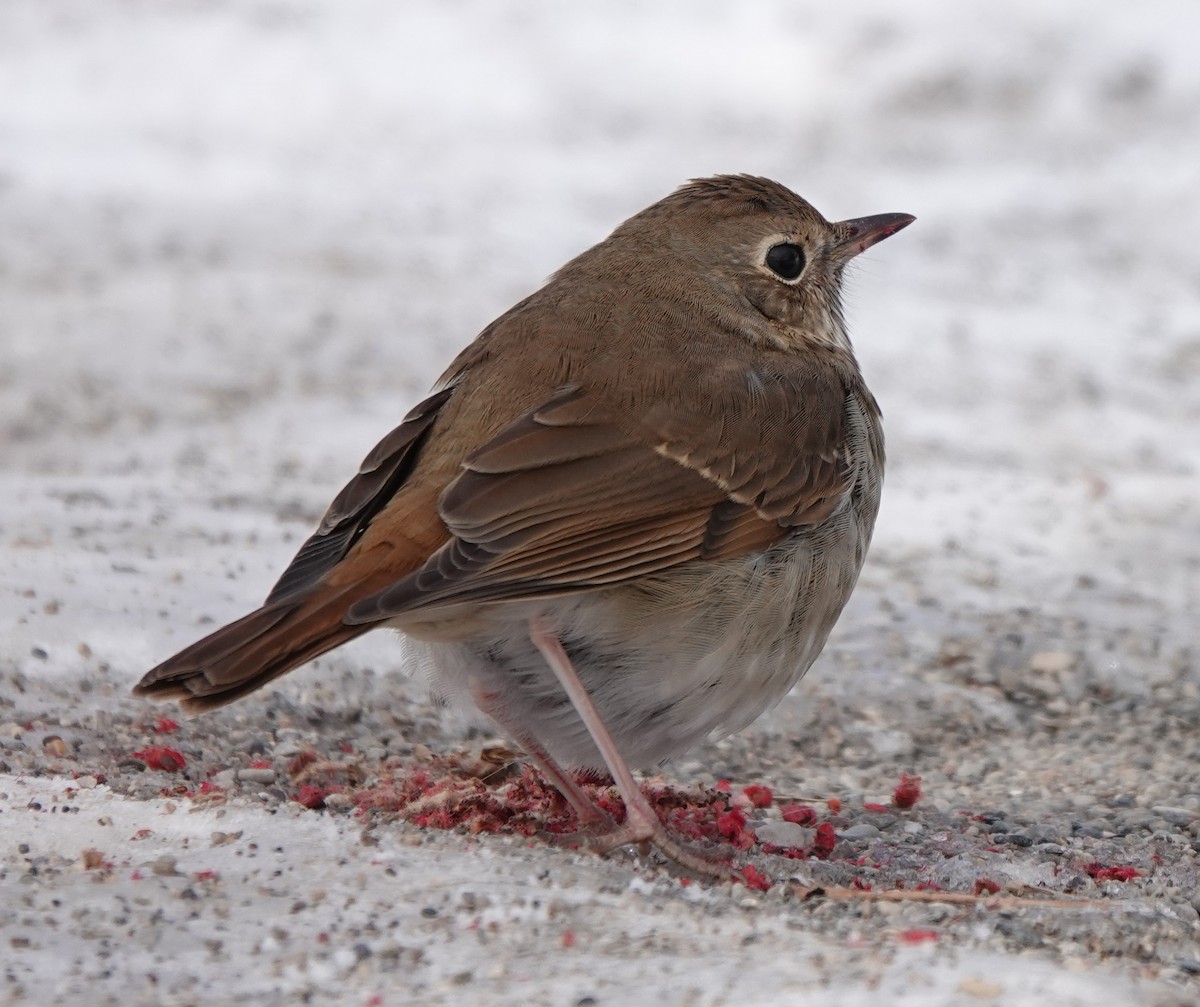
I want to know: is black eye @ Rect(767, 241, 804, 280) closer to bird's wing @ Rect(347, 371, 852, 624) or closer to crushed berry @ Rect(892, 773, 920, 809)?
bird's wing @ Rect(347, 371, 852, 624)

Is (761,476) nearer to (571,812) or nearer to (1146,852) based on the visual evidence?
(571,812)

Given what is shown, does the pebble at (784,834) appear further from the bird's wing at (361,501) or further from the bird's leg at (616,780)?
the bird's wing at (361,501)

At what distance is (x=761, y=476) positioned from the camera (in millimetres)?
4379

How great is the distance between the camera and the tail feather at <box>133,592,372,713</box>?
11.9 ft

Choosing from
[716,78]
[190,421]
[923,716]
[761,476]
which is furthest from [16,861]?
[716,78]

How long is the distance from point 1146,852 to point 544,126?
9748 millimetres

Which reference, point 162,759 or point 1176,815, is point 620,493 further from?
point 1176,815

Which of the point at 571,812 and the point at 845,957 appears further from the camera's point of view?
the point at 571,812

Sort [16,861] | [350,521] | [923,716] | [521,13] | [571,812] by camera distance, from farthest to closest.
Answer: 1. [521,13]
2. [923,716]
3. [571,812]
4. [350,521]
5. [16,861]

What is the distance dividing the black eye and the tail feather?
1.87 meters

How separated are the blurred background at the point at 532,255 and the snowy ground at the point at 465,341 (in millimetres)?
33

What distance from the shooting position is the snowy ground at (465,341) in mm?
3316

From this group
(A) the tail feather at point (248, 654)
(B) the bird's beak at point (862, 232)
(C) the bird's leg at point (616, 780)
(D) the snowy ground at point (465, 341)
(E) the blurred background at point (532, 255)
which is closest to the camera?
(D) the snowy ground at point (465, 341)

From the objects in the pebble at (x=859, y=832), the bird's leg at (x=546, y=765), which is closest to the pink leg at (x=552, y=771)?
the bird's leg at (x=546, y=765)
